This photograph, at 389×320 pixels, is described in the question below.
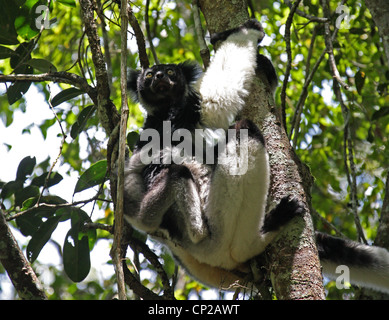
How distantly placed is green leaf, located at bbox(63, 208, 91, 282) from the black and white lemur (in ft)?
2.45

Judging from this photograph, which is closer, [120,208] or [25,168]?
[120,208]

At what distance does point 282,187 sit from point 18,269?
1937mm

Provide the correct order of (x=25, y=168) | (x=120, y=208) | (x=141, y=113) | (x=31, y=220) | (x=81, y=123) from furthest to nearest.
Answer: (x=141, y=113), (x=25, y=168), (x=81, y=123), (x=31, y=220), (x=120, y=208)

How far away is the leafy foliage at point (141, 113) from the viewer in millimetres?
4246

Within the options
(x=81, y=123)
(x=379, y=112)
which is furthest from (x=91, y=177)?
(x=379, y=112)

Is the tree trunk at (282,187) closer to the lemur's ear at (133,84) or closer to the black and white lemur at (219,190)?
the black and white lemur at (219,190)

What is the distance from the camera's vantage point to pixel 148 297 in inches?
150

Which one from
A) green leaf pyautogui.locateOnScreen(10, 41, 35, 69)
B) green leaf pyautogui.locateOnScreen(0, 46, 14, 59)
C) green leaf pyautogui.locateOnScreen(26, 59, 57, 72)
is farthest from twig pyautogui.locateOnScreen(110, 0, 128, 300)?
green leaf pyautogui.locateOnScreen(0, 46, 14, 59)

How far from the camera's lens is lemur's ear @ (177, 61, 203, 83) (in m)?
4.70

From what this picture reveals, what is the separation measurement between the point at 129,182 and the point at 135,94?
125 cm

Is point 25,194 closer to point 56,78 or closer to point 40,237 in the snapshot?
point 40,237

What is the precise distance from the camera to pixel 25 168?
15.4 feet

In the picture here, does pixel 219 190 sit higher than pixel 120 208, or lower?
higher

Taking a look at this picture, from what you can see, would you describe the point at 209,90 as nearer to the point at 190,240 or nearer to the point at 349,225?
the point at 190,240
